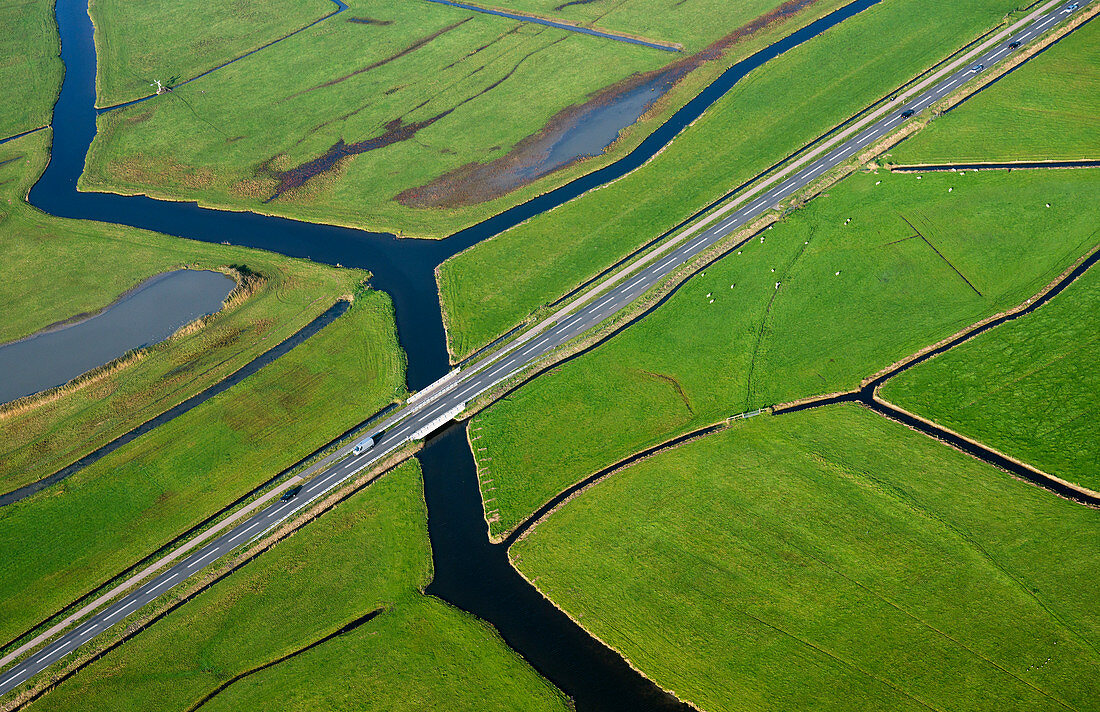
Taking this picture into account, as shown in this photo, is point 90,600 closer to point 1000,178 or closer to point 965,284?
point 965,284

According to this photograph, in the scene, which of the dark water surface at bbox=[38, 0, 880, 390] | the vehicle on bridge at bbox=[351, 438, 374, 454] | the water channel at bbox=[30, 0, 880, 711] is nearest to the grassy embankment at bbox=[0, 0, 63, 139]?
the water channel at bbox=[30, 0, 880, 711]

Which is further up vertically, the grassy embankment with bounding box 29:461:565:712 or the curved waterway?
the curved waterway

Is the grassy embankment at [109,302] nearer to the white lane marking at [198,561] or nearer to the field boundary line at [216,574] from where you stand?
the field boundary line at [216,574]

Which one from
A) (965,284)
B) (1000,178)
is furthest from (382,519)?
(1000,178)

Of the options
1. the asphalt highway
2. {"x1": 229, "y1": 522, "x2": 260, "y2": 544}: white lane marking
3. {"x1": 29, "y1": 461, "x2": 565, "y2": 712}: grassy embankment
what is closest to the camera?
{"x1": 29, "y1": 461, "x2": 565, "y2": 712}: grassy embankment

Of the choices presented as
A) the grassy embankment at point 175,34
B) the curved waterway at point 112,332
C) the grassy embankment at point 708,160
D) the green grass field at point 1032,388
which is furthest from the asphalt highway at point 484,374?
the grassy embankment at point 175,34

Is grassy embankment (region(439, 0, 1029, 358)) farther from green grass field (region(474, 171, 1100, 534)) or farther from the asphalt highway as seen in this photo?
green grass field (region(474, 171, 1100, 534))
